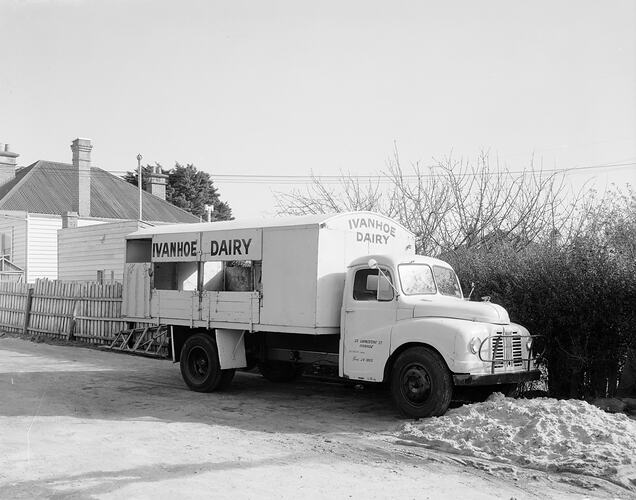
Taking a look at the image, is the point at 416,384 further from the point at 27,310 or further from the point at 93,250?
the point at 93,250

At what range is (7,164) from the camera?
122ft

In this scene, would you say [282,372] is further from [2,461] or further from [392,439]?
[2,461]

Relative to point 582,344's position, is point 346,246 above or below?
above

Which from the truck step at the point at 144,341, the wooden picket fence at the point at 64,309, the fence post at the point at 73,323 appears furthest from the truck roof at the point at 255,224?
the fence post at the point at 73,323

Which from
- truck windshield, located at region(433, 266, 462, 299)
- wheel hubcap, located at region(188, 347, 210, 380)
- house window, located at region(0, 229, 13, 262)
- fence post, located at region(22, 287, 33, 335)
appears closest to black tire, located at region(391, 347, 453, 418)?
truck windshield, located at region(433, 266, 462, 299)

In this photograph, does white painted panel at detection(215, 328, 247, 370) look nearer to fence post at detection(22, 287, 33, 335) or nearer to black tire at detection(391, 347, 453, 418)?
black tire at detection(391, 347, 453, 418)

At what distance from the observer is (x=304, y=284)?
32.7ft

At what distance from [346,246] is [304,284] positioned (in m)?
0.92

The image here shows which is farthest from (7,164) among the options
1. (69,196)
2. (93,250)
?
(93,250)

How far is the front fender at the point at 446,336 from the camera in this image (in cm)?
839

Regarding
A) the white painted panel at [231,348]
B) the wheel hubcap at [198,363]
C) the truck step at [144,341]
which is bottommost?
the truck step at [144,341]

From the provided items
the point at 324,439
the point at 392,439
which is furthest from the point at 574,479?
the point at 324,439

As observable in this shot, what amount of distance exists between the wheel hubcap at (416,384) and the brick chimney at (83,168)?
1073 inches

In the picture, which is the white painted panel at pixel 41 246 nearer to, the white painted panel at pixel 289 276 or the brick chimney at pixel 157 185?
the brick chimney at pixel 157 185
